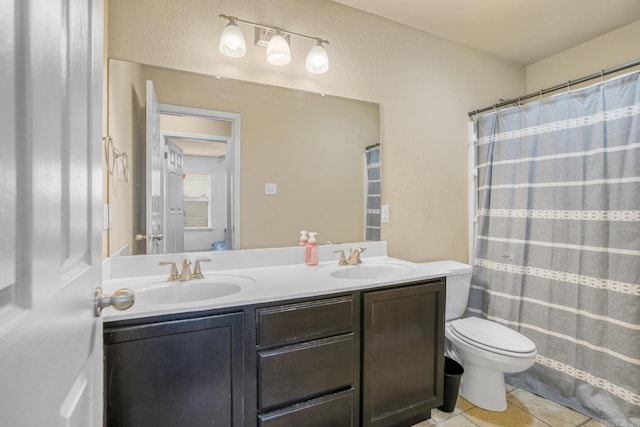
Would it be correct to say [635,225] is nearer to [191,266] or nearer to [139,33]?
[191,266]

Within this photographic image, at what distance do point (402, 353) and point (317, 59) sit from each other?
1697mm

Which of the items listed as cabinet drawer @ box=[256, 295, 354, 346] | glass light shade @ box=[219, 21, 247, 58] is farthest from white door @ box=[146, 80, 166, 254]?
cabinet drawer @ box=[256, 295, 354, 346]

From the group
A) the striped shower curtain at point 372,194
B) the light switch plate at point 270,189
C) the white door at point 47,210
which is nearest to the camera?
the white door at point 47,210

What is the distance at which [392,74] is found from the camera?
2209 mm

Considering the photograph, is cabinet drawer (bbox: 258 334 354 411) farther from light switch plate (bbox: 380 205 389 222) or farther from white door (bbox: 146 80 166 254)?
light switch plate (bbox: 380 205 389 222)

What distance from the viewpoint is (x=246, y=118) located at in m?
1.78

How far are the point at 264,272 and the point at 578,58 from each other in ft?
9.47

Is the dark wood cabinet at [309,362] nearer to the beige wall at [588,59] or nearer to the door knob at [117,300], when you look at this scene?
the door knob at [117,300]

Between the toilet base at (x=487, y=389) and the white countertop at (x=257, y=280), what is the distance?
2.50ft

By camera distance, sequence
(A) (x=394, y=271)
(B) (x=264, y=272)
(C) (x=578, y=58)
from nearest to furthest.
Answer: (B) (x=264, y=272)
(A) (x=394, y=271)
(C) (x=578, y=58)

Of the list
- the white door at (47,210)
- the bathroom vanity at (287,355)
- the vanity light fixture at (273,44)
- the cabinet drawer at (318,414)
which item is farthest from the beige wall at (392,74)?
the white door at (47,210)

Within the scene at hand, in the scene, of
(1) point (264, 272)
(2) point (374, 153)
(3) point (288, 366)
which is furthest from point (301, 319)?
(2) point (374, 153)

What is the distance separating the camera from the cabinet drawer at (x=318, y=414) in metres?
1.25

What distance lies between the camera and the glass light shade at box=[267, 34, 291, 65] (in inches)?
68.2
